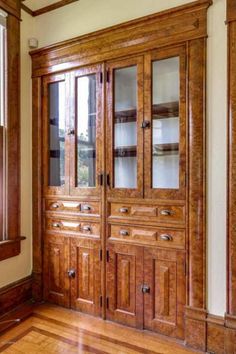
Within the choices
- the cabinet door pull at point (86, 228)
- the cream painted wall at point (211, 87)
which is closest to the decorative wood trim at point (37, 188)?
the cream painted wall at point (211, 87)

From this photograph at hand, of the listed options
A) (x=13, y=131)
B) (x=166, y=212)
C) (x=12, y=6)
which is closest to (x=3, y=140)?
(x=13, y=131)

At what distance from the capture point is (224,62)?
1.97 meters

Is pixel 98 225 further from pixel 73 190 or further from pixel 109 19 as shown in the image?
pixel 109 19

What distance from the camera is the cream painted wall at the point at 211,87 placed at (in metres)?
1.98

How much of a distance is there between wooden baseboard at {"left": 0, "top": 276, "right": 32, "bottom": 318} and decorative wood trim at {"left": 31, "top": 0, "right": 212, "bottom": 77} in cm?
201

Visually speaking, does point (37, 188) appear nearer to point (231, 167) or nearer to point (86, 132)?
point (86, 132)

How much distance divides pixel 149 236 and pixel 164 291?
0.43 metres

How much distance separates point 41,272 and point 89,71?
195 cm

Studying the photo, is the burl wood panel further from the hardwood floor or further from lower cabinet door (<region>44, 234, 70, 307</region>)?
lower cabinet door (<region>44, 234, 70, 307</region>)

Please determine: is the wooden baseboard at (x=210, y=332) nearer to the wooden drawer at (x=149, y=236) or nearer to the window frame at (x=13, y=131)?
the wooden drawer at (x=149, y=236)

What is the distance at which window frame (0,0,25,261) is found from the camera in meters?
2.59

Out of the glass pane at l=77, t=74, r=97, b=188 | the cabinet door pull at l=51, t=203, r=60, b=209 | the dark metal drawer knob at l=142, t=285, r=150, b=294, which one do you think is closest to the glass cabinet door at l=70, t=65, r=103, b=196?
the glass pane at l=77, t=74, r=97, b=188

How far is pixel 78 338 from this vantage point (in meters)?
2.18

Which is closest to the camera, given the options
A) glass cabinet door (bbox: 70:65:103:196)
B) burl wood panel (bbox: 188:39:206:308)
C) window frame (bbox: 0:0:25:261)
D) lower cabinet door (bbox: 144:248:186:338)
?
burl wood panel (bbox: 188:39:206:308)
